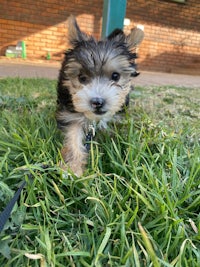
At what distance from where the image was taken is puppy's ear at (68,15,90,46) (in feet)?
7.73

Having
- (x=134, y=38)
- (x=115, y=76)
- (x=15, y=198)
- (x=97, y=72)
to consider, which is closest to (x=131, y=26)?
(x=134, y=38)

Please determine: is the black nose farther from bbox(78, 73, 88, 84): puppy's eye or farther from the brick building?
the brick building

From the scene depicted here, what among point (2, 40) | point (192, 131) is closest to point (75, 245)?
point (192, 131)

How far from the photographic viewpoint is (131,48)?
2.46m

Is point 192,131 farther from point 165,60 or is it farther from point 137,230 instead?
point 165,60

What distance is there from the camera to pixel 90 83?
2189 millimetres

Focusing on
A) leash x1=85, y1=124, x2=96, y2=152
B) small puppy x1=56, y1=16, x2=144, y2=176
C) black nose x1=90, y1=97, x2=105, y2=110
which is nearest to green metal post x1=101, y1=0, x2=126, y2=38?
small puppy x1=56, y1=16, x2=144, y2=176

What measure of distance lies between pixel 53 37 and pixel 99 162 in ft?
24.8

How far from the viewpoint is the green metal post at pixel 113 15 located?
3.72m

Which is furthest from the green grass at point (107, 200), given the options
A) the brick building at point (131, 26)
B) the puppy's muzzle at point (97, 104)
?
the brick building at point (131, 26)

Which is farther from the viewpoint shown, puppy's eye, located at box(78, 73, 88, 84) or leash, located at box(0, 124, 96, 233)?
puppy's eye, located at box(78, 73, 88, 84)

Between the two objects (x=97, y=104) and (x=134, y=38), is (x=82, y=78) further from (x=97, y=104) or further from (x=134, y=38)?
(x=134, y=38)

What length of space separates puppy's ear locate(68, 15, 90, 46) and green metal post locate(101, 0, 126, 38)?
1.43 m

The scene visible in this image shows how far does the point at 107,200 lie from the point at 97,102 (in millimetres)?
710
